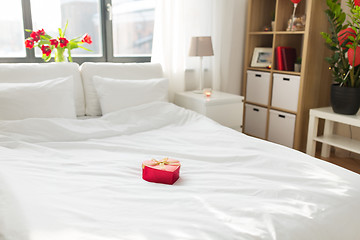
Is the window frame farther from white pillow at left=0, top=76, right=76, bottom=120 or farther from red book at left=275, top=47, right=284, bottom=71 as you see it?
red book at left=275, top=47, right=284, bottom=71

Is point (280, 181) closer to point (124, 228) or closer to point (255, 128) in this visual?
point (124, 228)

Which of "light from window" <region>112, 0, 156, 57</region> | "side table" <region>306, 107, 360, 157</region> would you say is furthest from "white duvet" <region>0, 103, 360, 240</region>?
"light from window" <region>112, 0, 156, 57</region>

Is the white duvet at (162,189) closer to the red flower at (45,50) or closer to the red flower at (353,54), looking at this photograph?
the red flower at (45,50)

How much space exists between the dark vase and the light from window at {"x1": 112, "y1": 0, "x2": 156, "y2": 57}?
1854 millimetres

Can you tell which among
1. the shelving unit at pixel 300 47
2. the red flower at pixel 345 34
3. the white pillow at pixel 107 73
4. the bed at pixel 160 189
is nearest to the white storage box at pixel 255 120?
the shelving unit at pixel 300 47

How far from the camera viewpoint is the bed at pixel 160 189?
1.04 m

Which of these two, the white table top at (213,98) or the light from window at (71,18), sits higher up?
the light from window at (71,18)

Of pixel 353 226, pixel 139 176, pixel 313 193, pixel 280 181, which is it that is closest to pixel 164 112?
pixel 139 176

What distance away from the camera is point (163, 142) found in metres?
1.95

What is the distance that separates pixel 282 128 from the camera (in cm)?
323

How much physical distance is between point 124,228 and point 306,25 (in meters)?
2.55

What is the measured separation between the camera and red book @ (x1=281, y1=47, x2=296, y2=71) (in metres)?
3.16

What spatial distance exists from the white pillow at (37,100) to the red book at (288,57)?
2013 mm

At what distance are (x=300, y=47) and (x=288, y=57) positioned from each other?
1.25ft
